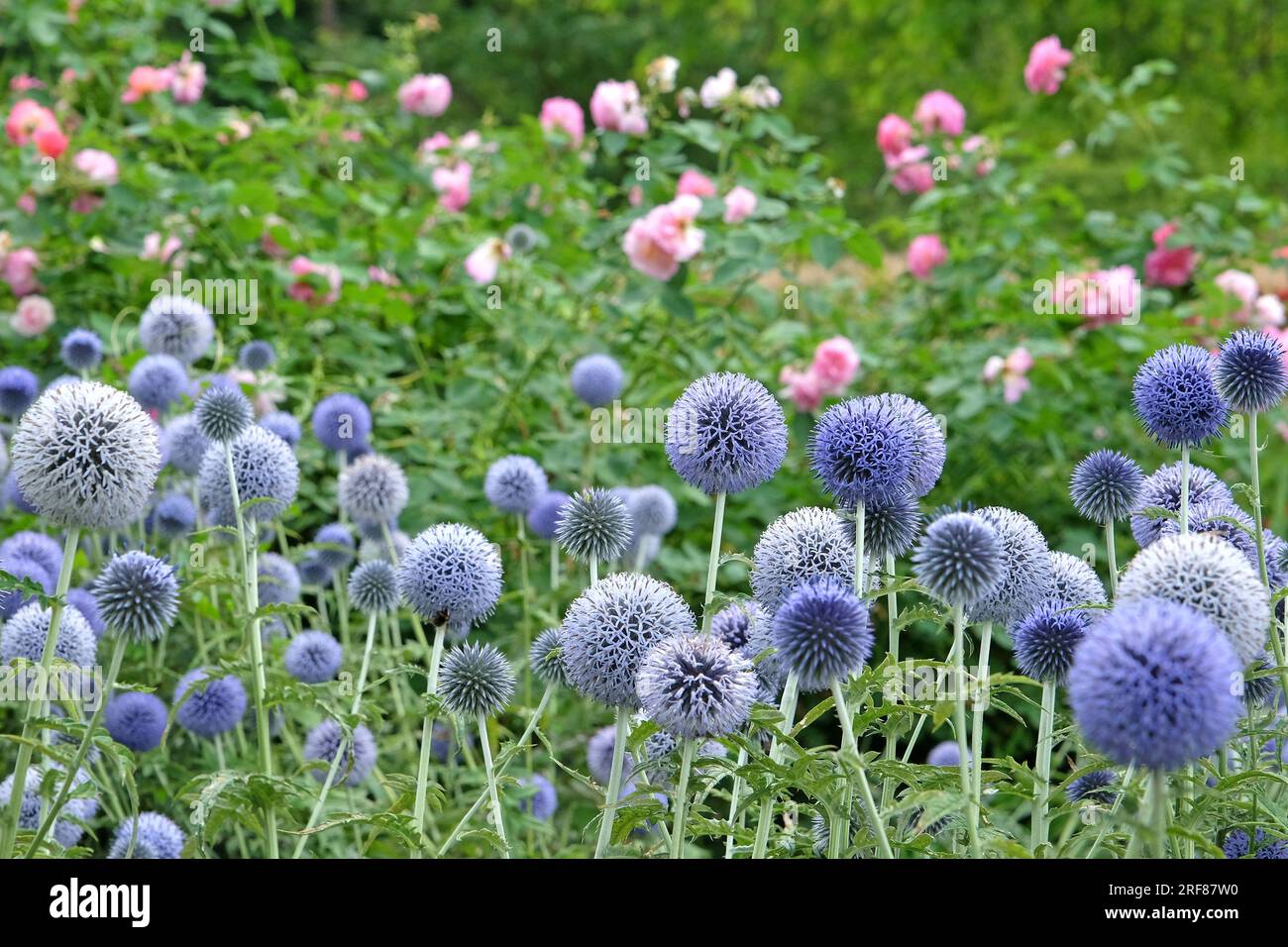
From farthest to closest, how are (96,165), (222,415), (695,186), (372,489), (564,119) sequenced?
(564,119) → (695,186) → (96,165) → (372,489) → (222,415)

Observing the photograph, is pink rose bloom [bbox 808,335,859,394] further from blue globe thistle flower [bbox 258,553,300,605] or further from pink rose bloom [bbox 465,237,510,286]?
blue globe thistle flower [bbox 258,553,300,605]

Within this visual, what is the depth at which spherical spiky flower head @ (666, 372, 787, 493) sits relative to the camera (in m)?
2.31

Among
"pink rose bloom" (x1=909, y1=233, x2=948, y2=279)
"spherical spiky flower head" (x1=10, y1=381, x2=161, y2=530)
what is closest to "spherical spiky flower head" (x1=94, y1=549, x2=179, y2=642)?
"spherical spiky flower head" (x1=10, y1=381, x2=161, y2=530)

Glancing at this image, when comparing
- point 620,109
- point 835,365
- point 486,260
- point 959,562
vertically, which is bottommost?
point 959,562

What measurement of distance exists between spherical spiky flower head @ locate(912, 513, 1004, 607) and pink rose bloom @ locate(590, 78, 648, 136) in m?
4.01

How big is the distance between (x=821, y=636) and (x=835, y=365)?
3189 mm

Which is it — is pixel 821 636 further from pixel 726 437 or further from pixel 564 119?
pixel 564 119

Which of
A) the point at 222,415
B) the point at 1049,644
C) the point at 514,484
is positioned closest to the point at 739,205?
the point at 514,484

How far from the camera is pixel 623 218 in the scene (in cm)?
532

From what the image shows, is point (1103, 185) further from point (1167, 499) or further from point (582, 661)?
point (582, 661)

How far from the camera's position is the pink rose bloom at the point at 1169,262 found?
6250 mm

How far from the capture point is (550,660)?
2514 mm

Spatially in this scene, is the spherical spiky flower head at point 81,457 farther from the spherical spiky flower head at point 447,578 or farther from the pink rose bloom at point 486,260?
the pink rose bloom at point 486,260
